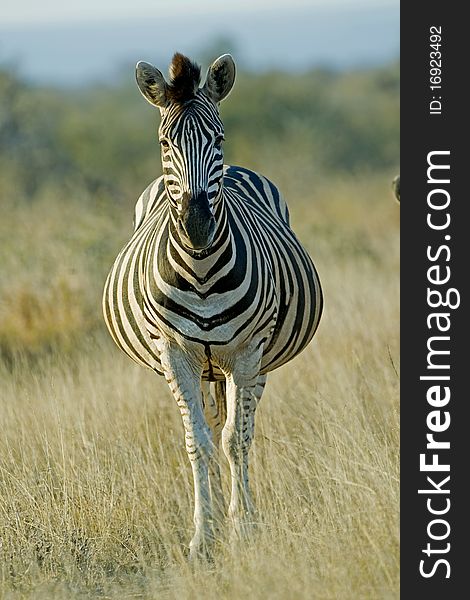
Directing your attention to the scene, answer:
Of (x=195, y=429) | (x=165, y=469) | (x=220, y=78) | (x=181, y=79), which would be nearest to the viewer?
(x=181, y=79)

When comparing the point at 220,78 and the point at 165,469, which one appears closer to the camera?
the point at 220,78

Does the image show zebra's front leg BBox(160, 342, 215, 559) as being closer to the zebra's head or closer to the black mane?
the zebra's head

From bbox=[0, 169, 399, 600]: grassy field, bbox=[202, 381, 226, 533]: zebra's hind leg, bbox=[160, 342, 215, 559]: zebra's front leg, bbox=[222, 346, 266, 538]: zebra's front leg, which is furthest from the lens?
bbox=[202, 381, 226, 533]: zebra's hind leg

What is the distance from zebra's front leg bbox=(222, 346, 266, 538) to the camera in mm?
5934

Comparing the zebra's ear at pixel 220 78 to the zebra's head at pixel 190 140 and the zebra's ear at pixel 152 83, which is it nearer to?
the zebra's head at pixel 190 140

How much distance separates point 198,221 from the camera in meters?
5.20

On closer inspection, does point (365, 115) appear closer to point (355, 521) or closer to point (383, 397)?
point (383, 397)

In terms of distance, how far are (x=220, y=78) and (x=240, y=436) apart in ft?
6.29

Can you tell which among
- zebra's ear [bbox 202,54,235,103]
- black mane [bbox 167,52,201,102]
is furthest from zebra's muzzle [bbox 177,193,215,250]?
zebra's ear [bbox 202,54,235,103]

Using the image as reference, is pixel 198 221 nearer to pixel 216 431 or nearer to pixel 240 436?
pixel 240 436

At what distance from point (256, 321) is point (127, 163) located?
94.1 ft


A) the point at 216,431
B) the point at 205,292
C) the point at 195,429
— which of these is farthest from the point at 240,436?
the point at 205,292

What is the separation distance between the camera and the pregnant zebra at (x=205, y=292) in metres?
5.41

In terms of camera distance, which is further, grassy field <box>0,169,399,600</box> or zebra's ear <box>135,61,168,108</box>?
zebra's ear <box>135,61,168,108</box>
